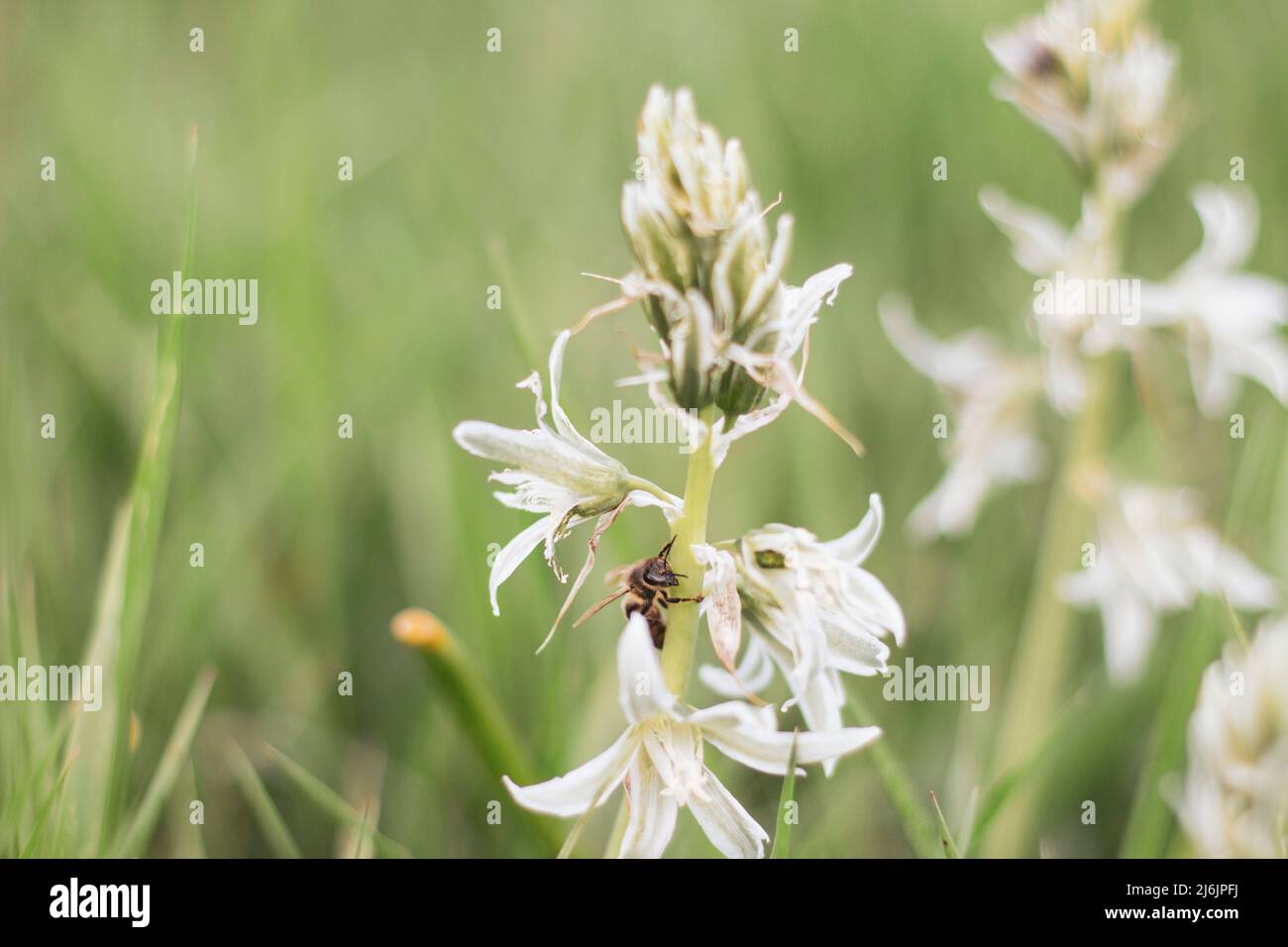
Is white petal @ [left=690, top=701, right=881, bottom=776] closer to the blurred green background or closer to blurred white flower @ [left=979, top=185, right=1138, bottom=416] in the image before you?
the blurred green background

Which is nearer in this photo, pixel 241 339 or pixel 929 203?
pixel 241 339

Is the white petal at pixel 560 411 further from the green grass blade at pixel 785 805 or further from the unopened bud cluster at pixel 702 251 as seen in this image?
the green grass blade at pixel 785 805

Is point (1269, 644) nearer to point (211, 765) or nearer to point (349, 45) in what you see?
point (211, 765)

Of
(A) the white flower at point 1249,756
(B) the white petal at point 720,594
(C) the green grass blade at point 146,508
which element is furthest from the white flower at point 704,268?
(A) the white flower at point 1249,756

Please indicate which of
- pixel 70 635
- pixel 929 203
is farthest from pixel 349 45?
pixel 70 635

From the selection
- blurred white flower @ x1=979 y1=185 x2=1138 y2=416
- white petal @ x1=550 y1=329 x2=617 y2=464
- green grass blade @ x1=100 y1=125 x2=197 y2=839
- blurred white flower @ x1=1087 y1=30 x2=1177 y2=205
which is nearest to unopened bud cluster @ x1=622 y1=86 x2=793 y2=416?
white petal @ x1=550 y1=329 x2=617 y2=464

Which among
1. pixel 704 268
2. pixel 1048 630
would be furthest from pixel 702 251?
pixel 1048 630
